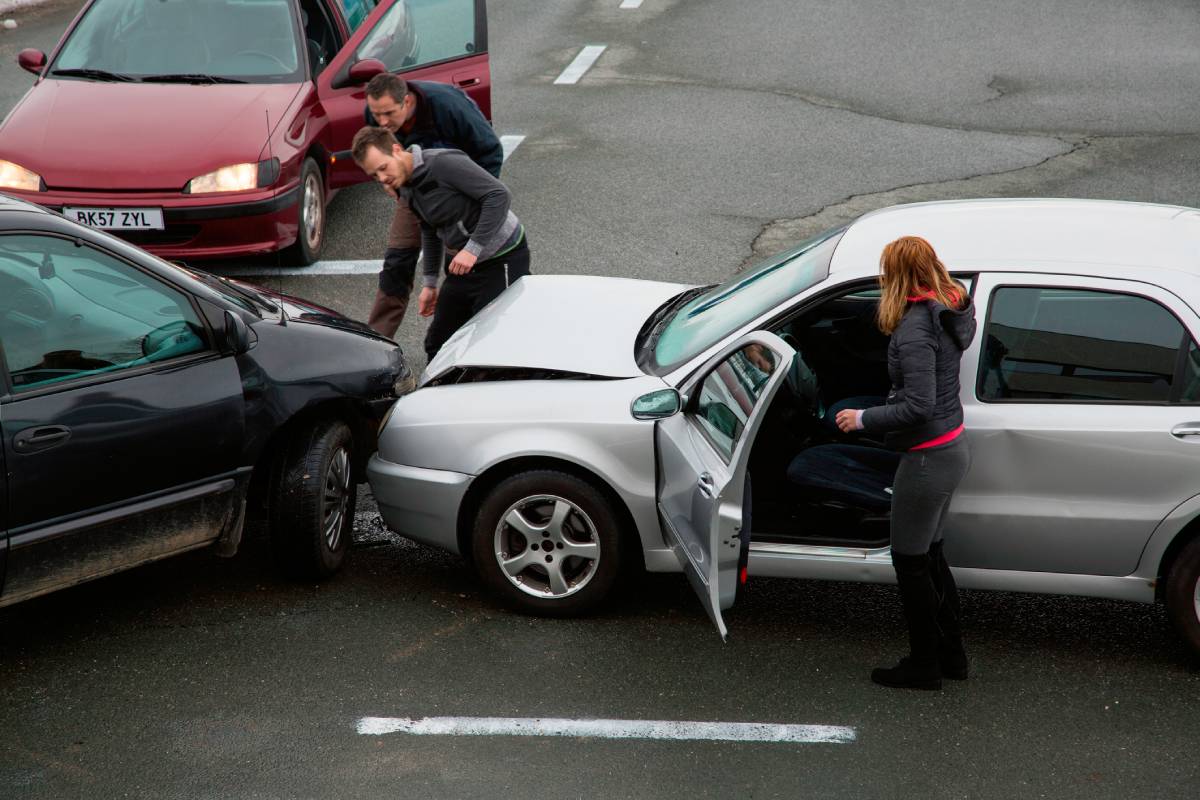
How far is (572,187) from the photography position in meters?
10.8

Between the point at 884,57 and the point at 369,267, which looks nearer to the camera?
the point at 369,267

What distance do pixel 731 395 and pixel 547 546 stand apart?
1.07 m

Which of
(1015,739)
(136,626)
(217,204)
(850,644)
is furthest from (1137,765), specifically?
(217,204)

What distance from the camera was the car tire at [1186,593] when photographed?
4766 mm

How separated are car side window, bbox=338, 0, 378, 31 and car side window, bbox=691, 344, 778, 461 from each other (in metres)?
6.16

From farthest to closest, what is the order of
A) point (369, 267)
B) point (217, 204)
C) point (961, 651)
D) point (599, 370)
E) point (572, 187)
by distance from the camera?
point (572, 187) → point (369, 267) → point (217, 204) → point (599, 370) → point (961, 651)

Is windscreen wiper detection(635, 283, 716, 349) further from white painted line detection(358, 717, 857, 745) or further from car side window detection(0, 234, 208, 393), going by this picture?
car side window detection(0, 234, 208, 393)

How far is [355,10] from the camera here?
32.9ft

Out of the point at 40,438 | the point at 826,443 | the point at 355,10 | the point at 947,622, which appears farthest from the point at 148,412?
the point at 355,10

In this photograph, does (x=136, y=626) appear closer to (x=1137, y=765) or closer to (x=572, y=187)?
(x=1137, y=765)

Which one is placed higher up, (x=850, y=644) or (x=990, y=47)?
(x=990, y=47)

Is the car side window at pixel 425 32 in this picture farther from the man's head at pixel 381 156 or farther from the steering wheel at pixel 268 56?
the man's head at pixel 381 156

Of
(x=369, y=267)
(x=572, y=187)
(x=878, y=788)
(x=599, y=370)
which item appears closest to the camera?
(x=878, y=788)

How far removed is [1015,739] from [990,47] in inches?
489
